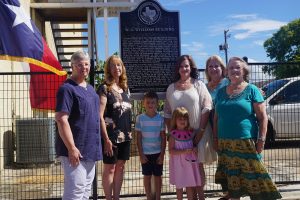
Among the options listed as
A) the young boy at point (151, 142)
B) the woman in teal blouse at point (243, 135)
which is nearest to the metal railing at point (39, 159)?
the young boy at point (151, 142)

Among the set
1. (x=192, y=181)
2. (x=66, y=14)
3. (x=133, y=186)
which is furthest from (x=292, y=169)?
(x=66, y=14)

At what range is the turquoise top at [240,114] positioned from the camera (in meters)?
5.42

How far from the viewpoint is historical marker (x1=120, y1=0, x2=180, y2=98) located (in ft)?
23.0

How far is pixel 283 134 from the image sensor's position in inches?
424

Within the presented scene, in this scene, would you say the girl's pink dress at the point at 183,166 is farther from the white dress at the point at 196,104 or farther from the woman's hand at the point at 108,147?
the woman's hand at the point at 108,147

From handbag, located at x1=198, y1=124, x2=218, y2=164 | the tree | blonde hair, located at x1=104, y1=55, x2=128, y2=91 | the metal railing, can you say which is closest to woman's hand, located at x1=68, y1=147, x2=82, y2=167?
blonde hair, located at x1=104, y1=55, x2=128, y2=91

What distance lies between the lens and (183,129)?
600cm

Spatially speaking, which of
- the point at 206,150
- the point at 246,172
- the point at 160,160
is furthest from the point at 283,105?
the point at 246,172

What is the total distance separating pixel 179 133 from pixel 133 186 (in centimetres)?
260

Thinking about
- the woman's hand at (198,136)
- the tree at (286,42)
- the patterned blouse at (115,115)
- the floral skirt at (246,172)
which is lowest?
the floral skirt at (246,172)

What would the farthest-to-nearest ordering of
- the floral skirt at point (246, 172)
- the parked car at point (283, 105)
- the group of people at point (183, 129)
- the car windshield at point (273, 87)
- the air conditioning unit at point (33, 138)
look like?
1. the car windshield at point (273, 87)
2. the parked car at point (283, 105)
3. the air conditioning unit at point (33, 138)
4. the floral skirt at point (246, 172)
5. the group of people at point (183, 129)

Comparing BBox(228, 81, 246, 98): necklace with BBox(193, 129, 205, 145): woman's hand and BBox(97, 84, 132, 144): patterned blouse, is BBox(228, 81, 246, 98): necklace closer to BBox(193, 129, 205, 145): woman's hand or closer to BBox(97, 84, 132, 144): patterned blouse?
BBox(193, 129, 205, 145): woman's hand

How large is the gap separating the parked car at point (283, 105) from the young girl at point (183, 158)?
5.09 metres

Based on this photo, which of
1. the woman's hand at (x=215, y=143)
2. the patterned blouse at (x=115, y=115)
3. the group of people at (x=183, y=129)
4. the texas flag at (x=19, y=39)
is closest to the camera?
the group of people at (x=183, y=129)
